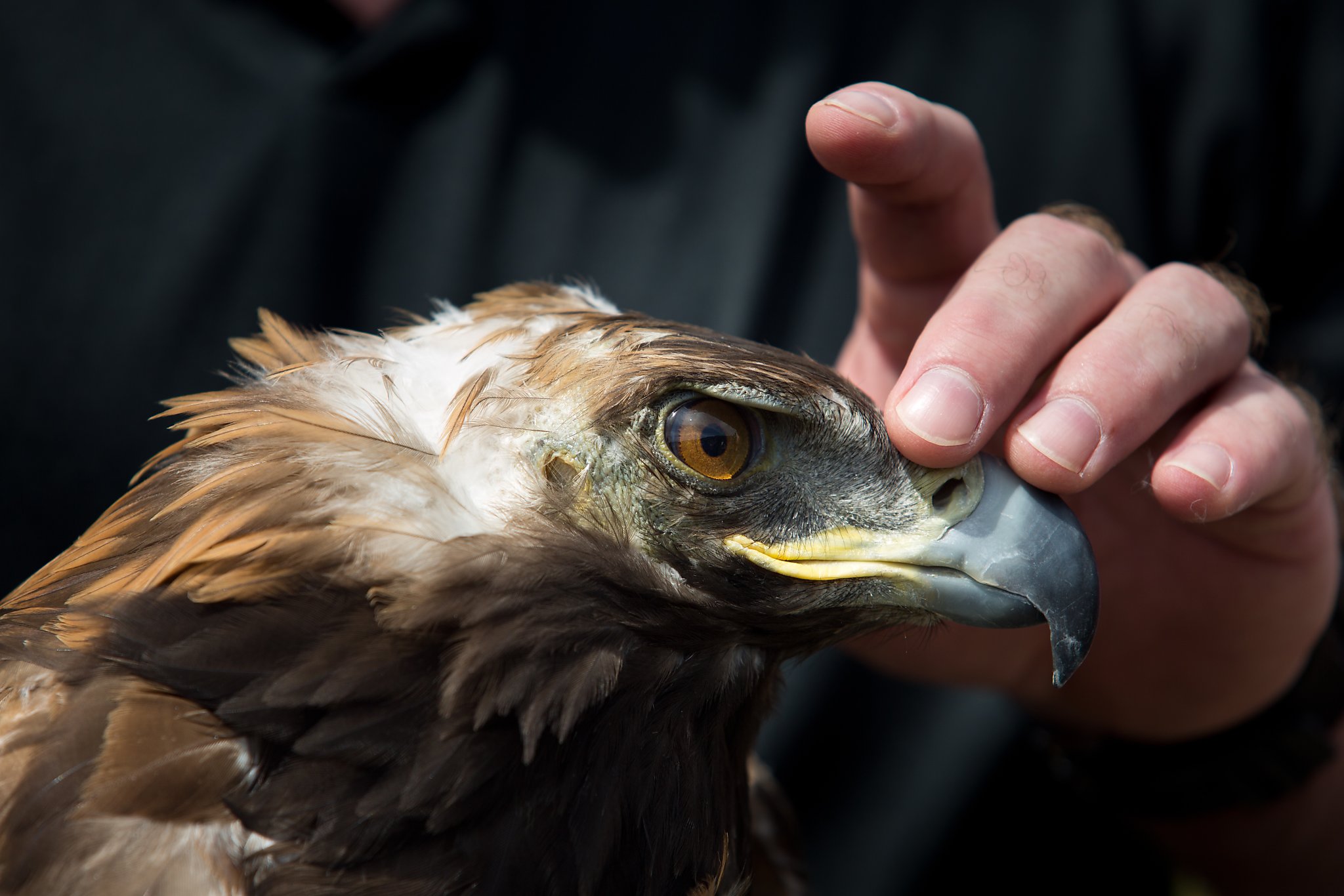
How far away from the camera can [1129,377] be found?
1.42m

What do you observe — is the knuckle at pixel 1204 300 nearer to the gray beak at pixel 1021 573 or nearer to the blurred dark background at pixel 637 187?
the gray beak at pixel 1021 573

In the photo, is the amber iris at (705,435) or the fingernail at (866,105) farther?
the fingernail at (866,105)

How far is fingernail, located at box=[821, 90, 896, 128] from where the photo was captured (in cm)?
142

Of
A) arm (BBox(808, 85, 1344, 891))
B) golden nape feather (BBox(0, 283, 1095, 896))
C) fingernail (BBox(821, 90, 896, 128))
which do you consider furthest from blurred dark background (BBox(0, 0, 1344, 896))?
fingernail (BBox(821, 90, 896, 128))

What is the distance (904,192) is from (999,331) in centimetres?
36

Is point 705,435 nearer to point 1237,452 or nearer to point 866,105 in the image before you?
point 866,105

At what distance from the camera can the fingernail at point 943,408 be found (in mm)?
1291

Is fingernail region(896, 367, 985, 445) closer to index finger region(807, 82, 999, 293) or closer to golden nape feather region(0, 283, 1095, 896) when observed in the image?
golden nape feather region(0, 283, 1095, 896)

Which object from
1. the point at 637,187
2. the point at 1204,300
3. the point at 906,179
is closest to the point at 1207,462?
the point at 1204,300

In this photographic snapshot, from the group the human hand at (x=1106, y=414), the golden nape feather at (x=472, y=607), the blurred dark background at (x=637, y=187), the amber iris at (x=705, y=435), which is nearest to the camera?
the golden nape feather at (x=472, y=607)

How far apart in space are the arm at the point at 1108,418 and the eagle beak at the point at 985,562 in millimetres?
72

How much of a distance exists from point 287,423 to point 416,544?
30cm

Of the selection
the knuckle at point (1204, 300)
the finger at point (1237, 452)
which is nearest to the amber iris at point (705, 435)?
the finger at point (1237, 452)

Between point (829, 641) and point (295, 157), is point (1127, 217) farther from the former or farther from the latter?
point (295, 157)
